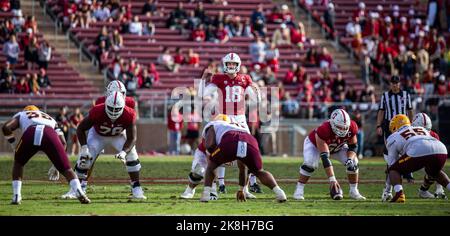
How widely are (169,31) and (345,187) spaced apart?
647 inches

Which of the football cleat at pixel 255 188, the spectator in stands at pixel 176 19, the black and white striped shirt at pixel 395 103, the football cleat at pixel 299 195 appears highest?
the spectator in stands at pixel 176 19

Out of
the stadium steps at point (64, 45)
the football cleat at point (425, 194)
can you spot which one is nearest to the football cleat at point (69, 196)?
the football cleat at point (425, 194)

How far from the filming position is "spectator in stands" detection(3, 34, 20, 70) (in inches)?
1211

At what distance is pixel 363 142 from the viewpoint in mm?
31406

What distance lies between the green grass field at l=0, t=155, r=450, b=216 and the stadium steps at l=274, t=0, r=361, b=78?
487 inches

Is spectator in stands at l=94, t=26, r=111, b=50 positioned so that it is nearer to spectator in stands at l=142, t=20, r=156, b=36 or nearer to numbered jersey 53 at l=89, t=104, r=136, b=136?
spectator in stands at l=142, t=20, r=156, b=36

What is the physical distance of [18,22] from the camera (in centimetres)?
3219

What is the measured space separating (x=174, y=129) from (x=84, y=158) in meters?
13.9

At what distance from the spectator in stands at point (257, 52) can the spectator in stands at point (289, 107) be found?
2.56 metres

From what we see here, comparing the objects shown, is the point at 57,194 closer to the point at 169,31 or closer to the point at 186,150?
the point at 186,150

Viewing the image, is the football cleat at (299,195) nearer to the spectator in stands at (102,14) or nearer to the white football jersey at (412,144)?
the white football jersey at (412,144)

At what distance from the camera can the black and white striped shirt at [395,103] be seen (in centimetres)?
1906
